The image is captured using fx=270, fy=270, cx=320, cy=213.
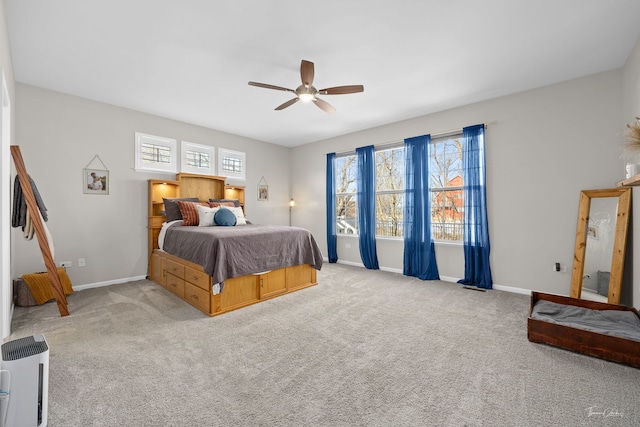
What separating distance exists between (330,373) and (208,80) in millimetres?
3366

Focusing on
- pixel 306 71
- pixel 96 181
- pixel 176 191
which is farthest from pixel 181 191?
pixel 306 71

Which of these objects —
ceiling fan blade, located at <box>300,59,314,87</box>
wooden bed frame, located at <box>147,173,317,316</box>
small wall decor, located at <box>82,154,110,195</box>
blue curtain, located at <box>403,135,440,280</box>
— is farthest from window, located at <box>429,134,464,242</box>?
small wall decor, located at <box>82,154,110,195</box>

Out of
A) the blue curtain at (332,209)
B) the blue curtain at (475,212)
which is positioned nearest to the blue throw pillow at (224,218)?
the blue curtain at (332,209)

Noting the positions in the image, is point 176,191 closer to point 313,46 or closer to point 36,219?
point 36,219

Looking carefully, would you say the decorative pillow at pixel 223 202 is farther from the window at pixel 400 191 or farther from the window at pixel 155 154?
the window at pixel 400 191

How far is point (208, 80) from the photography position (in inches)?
129

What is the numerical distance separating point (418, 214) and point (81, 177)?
197 inches

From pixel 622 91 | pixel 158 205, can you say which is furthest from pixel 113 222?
pixel 622 91

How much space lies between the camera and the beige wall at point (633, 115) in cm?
258

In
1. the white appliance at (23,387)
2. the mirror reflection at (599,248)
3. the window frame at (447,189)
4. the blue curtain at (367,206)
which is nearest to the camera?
the white appliance at (23,387)

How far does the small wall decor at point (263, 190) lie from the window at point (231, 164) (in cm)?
44

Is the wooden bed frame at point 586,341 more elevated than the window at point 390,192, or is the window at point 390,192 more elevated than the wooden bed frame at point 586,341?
the window at point 390,192

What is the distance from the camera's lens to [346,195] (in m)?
5.70

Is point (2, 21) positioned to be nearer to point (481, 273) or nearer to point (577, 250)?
point (481, 273)
